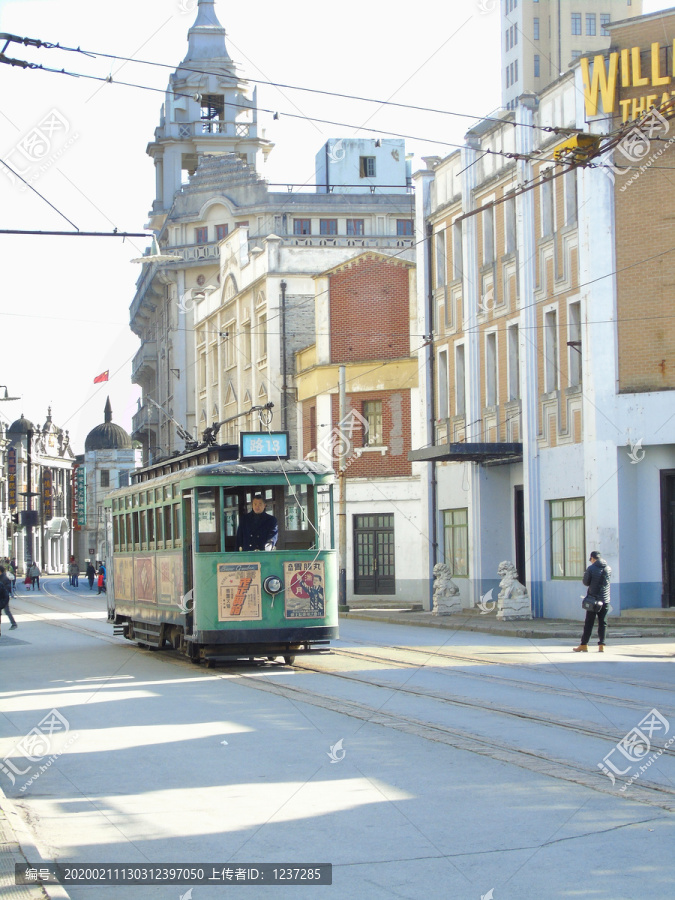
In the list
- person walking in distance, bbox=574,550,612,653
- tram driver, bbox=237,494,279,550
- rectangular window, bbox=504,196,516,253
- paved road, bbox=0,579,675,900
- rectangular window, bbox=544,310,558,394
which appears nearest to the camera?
paved road, bbox=0,579,675,900

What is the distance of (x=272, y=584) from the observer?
692 inches

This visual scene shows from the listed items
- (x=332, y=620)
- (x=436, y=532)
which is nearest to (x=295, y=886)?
(x=332, y=620)

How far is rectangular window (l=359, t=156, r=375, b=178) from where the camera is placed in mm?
76250

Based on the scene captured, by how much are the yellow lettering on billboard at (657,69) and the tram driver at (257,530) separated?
577 inches

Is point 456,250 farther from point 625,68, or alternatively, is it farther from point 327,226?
point 327,226

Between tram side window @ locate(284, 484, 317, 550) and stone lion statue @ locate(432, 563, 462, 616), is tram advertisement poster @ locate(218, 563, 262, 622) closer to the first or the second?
tram side window @ locate(284, 484, 317, 550)

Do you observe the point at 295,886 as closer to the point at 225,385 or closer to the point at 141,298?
the point at 225,385

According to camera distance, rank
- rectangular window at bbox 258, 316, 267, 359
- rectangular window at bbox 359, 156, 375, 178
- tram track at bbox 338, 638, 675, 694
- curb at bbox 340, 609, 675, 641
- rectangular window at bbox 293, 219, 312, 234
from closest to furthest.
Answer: tram track at bbox 338, 638, 675, 694, curb at bbox 340, 609, 675, 641, rectangular window at bbox 258, 316, 267, 359, rectangular window at bbox 293, 219, 312, 234, rectangular window at bbox 359, 156, 375, 178

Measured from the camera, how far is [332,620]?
59.2ft

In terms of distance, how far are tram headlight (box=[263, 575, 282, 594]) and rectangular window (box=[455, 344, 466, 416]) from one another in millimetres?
18494

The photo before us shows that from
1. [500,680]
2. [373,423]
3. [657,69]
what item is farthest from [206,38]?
[500,680]

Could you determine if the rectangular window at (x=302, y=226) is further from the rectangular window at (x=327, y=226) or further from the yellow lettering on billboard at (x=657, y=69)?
the yellow lettering on billboard at (x=657, y=69)

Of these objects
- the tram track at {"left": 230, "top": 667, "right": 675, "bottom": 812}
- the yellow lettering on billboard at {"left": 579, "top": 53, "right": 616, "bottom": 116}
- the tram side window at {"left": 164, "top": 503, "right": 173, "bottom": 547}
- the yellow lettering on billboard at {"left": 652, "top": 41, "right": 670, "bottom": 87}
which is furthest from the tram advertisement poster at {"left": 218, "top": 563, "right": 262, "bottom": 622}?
the yellow lettering on billboard at {"left": 652, "top": 41, "right": 670, "bottom": 87}

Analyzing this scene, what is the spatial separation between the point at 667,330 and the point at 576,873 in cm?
2176
